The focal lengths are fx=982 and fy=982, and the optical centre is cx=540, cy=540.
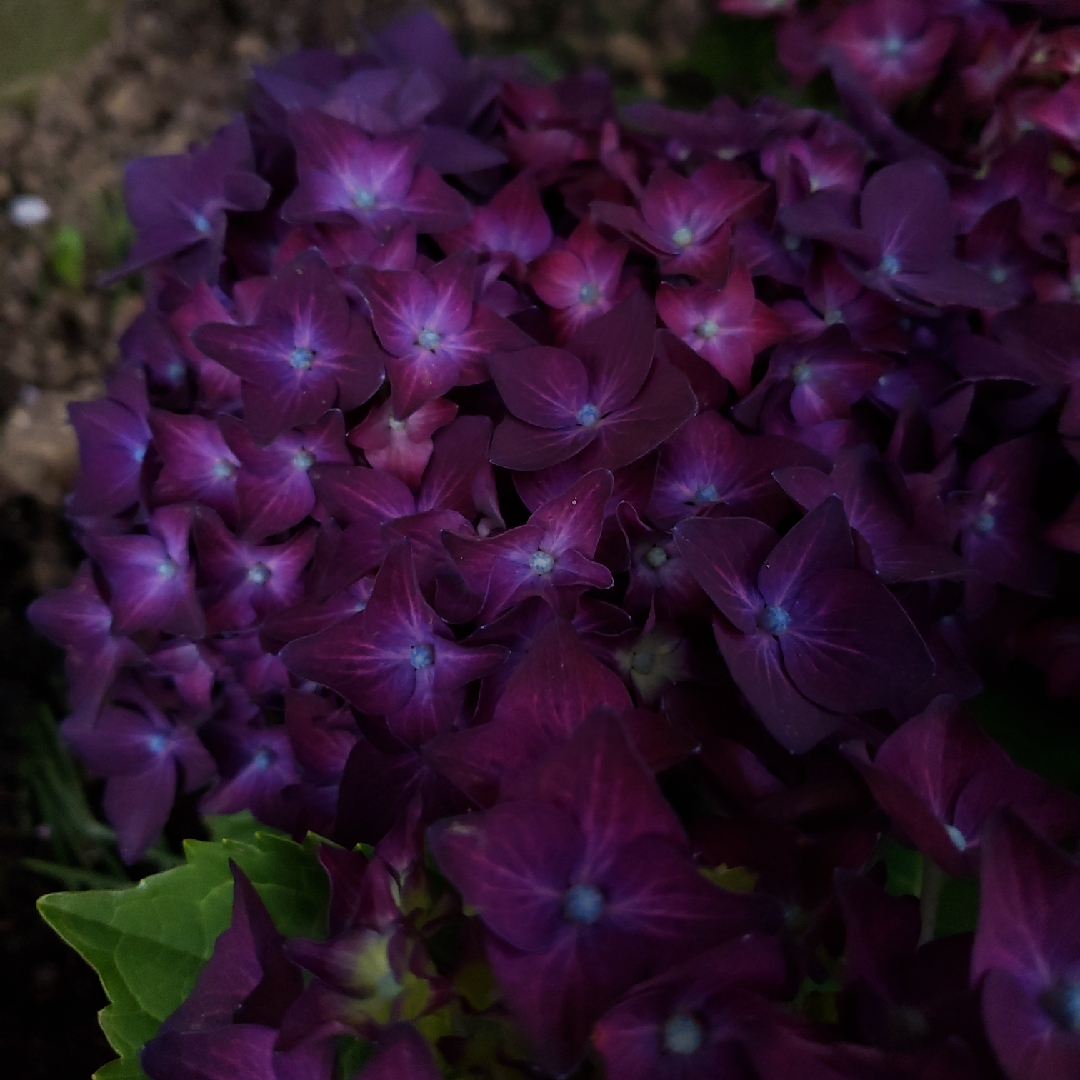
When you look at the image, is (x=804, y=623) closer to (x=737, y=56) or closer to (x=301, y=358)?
(x=301, y=358)

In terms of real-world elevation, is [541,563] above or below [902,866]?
above

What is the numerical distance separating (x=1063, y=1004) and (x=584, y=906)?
0.61 feet

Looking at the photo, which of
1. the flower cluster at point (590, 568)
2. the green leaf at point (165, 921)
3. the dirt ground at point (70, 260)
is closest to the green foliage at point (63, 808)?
the dirt ground at point (70, 260)

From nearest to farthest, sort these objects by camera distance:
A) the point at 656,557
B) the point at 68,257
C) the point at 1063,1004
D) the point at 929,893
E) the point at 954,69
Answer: the point at 1063,1004, the point at 929,893, the point at 656,557, the point at 954,69, the point at 68,257

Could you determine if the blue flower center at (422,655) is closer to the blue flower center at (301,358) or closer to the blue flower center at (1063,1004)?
the blue flower center at (301,358)

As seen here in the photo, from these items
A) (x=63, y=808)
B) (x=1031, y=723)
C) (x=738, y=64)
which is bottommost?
(x=63, y=808)

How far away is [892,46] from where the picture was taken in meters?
0.92

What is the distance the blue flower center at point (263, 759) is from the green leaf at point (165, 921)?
0.53 ft

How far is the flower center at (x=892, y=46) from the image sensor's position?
92 centimetres

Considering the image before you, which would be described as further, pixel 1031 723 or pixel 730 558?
pixel 1031 723

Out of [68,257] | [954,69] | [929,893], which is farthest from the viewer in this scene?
[68,257]

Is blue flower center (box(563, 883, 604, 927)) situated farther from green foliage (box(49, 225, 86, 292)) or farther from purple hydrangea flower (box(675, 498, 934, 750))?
green foliage (box(49, 225, 86, 292))

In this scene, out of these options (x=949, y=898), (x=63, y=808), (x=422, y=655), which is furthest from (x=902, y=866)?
(x=63, y=808)

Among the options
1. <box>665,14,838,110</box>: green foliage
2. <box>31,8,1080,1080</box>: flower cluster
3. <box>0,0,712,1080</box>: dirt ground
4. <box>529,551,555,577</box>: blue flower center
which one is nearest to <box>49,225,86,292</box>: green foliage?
<box>0,0,712,1080</box>: dirt ground
